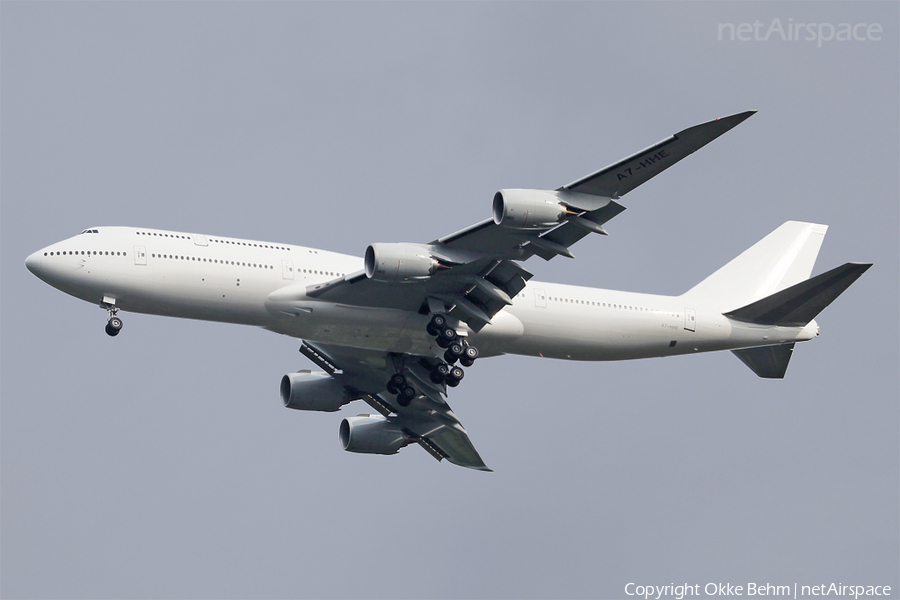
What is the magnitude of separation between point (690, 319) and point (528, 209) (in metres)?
11.6

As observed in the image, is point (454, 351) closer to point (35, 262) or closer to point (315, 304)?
point (315, 304)

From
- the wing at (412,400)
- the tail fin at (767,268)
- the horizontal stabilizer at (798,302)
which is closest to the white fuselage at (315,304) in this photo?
Answer: the horizontal stabilizer at (798,302)

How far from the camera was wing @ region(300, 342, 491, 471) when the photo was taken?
42.3 m

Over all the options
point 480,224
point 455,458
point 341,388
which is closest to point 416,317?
point 480,224

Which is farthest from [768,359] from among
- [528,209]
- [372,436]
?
[372,436]

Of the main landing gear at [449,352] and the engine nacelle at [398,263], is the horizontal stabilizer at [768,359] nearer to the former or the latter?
the main landing gear at [449,352]

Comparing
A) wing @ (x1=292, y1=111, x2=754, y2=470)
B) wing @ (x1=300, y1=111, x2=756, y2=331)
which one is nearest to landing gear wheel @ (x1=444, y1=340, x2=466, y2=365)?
wing @ (x1=292, y1=111, x2=754, y2=470)

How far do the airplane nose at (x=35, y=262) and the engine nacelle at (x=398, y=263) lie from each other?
1039 cm

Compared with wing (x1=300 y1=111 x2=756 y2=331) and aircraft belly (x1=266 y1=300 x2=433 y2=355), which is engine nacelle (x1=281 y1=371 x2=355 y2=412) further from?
wing (x1=300 y1=111 x2=756 y2=331)

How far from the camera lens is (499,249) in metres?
35.8

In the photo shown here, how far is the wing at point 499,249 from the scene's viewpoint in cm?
3244

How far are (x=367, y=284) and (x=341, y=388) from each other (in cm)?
974

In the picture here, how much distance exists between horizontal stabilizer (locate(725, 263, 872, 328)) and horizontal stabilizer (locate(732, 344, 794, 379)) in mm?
1302

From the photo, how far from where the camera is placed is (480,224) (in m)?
34.7
